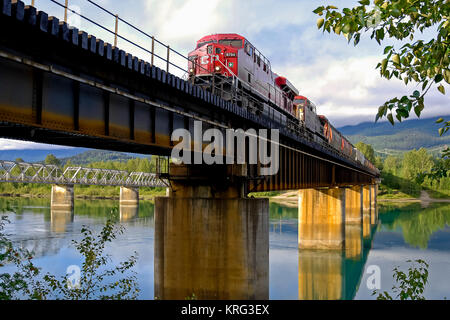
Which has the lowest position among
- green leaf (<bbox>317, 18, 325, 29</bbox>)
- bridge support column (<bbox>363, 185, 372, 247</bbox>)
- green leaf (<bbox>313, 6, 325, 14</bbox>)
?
bridge support column (<bbox>363, 185, 372, 247</bbox>)

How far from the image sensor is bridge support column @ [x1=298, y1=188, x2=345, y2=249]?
1891 inches

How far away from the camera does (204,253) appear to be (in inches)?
774

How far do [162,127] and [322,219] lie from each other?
1464 inches

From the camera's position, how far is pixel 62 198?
325ft

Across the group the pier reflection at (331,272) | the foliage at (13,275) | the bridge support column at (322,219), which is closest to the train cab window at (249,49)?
the pier reflection at (331,272)

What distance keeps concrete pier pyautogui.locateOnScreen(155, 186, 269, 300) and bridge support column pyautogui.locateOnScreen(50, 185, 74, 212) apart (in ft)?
262

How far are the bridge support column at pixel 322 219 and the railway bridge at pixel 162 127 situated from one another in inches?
594

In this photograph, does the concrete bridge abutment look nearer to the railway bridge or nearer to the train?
the railway bridge

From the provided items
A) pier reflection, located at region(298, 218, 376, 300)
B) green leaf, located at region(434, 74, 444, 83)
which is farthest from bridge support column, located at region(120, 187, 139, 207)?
green leaf, located at region(434, 74, 444, 83)

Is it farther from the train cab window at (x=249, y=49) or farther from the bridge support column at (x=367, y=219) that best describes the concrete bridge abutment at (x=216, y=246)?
the bridge support column at (x=367, y=219)

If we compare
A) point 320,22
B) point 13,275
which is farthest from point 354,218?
point 320,22

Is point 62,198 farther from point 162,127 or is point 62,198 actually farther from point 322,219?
point 162,127

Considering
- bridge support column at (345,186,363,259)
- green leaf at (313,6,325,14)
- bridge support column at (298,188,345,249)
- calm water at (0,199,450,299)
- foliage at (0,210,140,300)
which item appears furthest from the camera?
bridge support column at (345,186,363,259)

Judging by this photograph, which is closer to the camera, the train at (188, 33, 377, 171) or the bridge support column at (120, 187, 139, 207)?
the train at (188, 33, 377, 171)
